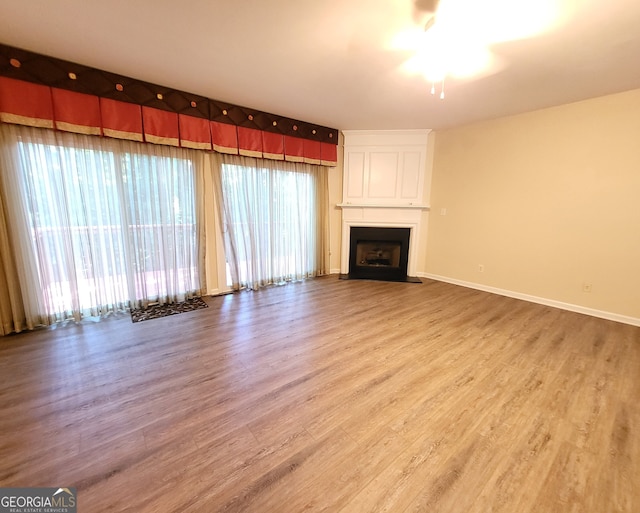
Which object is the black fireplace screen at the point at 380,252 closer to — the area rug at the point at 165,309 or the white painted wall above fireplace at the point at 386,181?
the white painted wall above fireplace at the point at 386,181

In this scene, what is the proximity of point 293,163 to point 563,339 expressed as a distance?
13.2 ft

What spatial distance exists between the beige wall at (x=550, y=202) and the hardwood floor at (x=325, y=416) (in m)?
0.73

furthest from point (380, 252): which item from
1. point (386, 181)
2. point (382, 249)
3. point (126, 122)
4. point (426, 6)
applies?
point (126, 122)

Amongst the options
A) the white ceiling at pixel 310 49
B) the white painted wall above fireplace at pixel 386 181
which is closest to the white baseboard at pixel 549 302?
the white painted wall above fireplace at pixel 386 181

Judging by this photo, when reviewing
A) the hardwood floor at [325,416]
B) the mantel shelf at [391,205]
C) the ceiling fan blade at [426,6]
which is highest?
the ceiling fan blade at [426,6]

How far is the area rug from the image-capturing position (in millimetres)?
3016

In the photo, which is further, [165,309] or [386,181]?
[386,181]

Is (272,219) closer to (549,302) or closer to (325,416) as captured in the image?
(325,416)

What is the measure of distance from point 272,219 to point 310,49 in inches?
92.6

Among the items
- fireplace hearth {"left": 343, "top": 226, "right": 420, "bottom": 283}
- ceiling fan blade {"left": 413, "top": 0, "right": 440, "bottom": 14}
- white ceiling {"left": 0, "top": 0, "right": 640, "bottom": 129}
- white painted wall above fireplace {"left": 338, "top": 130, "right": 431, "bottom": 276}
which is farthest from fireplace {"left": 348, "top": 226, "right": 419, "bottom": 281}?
ceiling fan blade {"left": 413, "top": 0, "right": 440, "bottom": 14}

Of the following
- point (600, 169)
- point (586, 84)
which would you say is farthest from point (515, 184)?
point (586, 84)

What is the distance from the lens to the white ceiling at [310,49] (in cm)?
175

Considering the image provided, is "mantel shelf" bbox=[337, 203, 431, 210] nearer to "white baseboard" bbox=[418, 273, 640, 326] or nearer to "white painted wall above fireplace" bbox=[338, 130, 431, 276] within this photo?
"white painted wall above fireplace" bbox=[338, 130, 431, 276]

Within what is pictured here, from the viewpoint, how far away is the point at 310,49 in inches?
85.3
